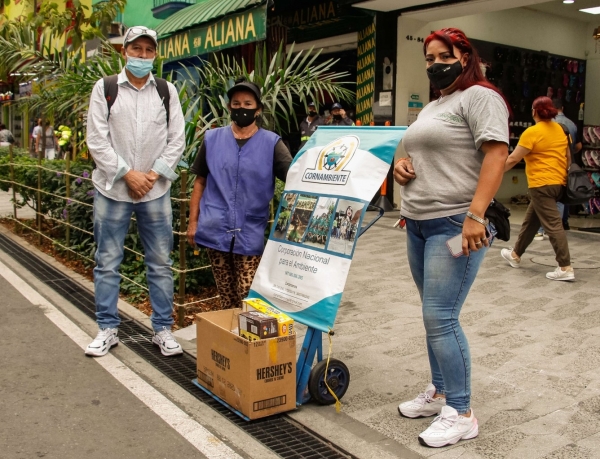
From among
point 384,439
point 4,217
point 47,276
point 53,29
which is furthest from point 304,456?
point 4,217

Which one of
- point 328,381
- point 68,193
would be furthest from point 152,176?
point 68,193

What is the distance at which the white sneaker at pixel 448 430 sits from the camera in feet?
10.9

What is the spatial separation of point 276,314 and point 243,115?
125 cm

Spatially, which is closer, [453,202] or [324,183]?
[453,202]

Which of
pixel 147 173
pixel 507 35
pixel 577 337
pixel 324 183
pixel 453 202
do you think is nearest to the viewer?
pixel 453 202

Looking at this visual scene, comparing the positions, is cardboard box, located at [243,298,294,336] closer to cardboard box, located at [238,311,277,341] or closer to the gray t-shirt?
cardboard box, located at [238,311,277,341]

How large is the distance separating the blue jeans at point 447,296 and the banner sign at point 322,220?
37 cm

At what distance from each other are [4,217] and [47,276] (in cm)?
516

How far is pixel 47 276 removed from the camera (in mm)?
7219

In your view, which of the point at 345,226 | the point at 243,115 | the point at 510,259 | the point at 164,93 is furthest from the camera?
the point at 510,259

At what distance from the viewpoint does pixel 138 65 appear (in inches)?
179

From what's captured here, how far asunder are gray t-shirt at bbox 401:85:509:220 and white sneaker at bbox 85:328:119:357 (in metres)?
2.54

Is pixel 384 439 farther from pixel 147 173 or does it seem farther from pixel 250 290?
pixel 147 173

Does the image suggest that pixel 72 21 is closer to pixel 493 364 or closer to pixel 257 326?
pixel 257 326
